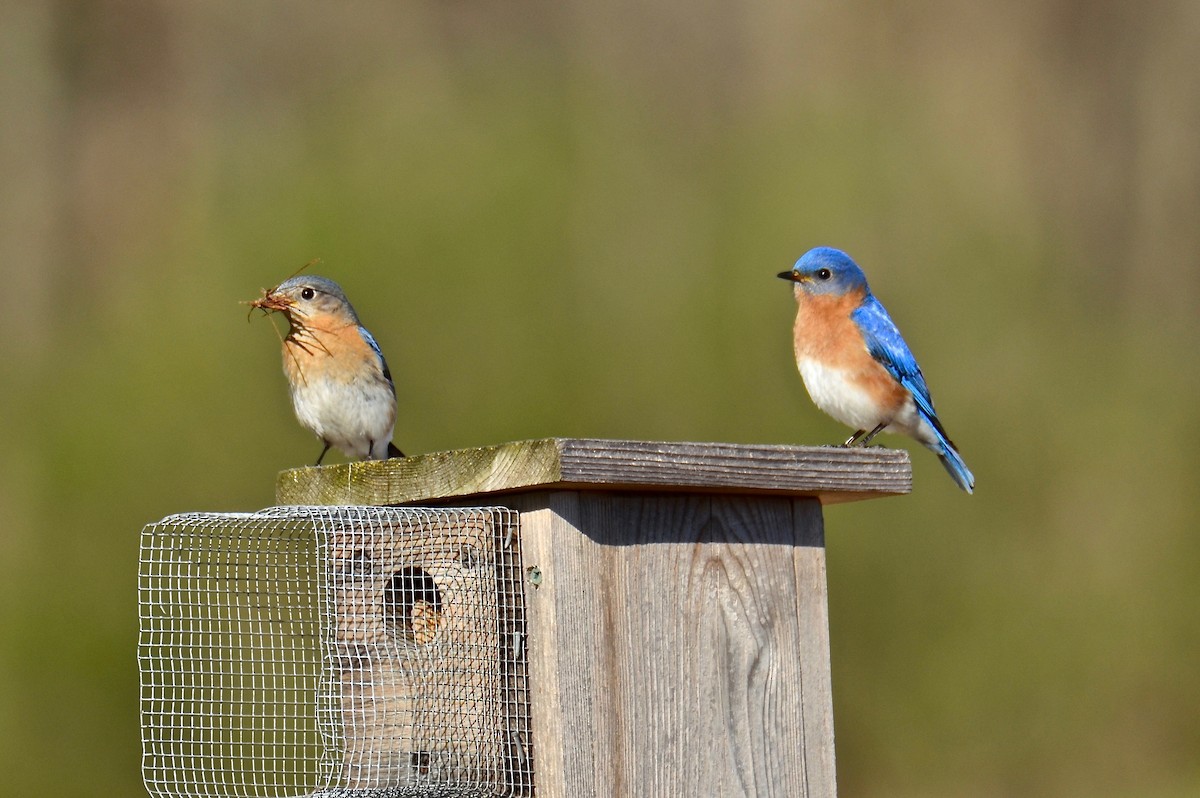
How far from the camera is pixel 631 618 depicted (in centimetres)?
337

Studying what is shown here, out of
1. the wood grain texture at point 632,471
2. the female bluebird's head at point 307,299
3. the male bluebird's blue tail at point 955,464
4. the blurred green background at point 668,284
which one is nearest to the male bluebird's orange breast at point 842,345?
the male bluebird's blue tail at point 955,464

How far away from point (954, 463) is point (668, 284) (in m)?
3.04

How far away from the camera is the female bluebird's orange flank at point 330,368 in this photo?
5.32 metres

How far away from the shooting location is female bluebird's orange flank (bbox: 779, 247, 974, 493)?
16.5 feet

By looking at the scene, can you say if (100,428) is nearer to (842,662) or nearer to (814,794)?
(842,662)

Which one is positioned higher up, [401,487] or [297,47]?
[297,47]

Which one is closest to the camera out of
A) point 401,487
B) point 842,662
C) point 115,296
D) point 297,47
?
point 401,487

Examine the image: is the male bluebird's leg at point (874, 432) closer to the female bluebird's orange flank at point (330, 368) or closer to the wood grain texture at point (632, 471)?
the wood grain texture at point (632, 471)

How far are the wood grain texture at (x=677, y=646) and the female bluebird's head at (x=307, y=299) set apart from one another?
2.08m

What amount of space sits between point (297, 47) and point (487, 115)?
3.94ft

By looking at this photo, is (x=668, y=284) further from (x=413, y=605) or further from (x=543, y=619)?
(x=543, y=619)

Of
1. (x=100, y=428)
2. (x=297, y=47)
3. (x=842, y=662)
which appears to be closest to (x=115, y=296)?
(x=100, y=428)

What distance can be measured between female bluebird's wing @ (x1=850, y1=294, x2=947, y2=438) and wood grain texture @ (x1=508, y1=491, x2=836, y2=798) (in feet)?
5.15

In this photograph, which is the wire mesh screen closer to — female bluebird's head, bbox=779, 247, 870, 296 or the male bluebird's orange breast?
the male bluebird's orange breast
